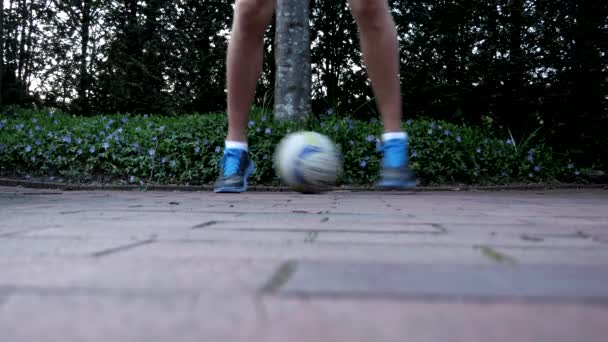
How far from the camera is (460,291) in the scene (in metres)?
0.70

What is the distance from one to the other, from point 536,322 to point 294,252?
54cm

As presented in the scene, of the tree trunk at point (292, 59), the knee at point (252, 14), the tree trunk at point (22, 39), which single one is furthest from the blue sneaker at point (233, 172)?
the tree trunk at point (22, 39)

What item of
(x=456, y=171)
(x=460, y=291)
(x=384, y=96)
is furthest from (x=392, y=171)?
(x=456, y=171)

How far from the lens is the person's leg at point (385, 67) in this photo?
2.47 metres

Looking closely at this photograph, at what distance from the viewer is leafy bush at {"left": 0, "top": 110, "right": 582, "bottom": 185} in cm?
541

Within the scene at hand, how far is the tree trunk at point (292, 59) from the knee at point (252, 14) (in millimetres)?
3189

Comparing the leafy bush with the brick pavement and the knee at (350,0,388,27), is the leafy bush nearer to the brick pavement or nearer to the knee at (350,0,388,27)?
the knee at (350,0,388,27)

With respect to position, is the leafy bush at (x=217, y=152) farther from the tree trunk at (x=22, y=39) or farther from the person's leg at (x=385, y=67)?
the tree trunk at (x=22, y=39)

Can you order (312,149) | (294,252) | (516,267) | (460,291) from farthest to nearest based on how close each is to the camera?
(312,149) → (294,252) → (516,267) → (460,291)

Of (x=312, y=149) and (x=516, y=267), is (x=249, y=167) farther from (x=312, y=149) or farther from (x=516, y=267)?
(x=516, y=267)

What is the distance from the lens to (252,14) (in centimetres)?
265

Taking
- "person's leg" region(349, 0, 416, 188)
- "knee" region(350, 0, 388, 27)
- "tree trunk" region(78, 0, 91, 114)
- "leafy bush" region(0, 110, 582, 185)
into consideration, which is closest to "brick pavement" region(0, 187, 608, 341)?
"person's leg" region(349, 0, 416, 188)

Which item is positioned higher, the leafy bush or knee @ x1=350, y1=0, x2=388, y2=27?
knee @ x1=350, y1=0, x2=388, y2=27

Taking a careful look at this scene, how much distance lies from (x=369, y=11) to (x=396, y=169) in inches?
28.2
